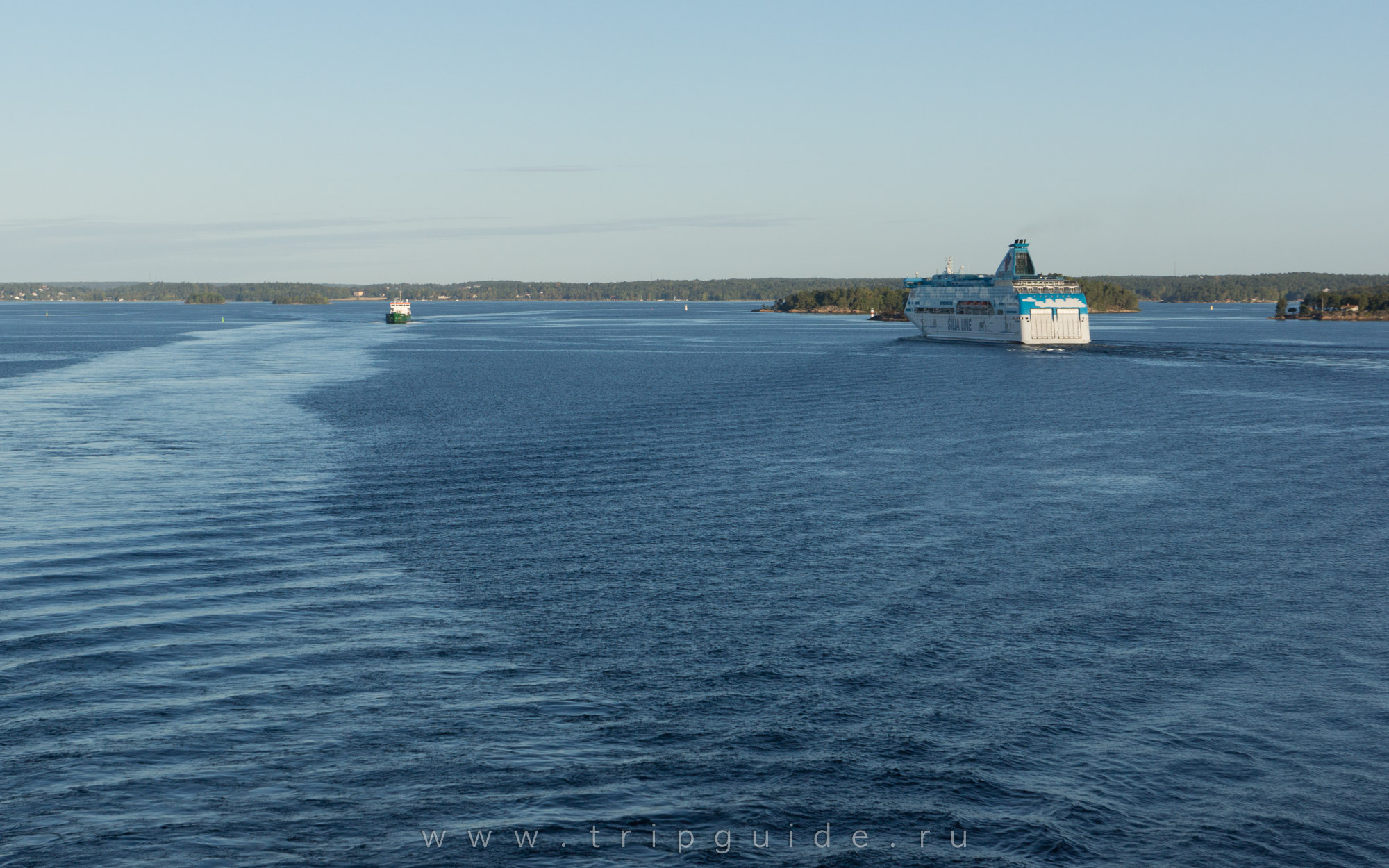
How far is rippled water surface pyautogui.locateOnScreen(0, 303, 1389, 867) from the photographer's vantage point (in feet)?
57.0

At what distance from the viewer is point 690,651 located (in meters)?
25.1

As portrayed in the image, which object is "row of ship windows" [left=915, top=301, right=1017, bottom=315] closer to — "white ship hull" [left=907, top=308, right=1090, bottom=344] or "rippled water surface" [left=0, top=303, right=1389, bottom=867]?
"white ship hull" [left=907, top=308, right=1090, bottom=344]

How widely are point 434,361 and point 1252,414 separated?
298ft

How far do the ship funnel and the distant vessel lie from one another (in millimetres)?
109

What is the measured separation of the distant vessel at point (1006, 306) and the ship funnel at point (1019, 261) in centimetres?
11

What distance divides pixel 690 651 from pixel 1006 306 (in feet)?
513

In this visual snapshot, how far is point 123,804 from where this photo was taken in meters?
17.6

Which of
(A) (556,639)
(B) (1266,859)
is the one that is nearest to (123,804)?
(A) (556,639)

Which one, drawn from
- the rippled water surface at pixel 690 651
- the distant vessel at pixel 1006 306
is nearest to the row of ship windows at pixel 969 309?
the distant vessel at pixel 1006 306

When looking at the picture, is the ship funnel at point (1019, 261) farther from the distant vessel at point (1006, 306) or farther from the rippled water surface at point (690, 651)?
the rippled water surface at point (690, 651)

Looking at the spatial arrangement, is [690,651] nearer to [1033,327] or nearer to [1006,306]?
[1033,327]

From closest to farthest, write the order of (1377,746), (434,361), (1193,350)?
(1377,746)
(434,361)
(1193,350)

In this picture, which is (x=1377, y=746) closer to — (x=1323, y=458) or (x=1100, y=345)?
(x=1323, y=458)

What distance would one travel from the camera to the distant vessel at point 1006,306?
16225cm
